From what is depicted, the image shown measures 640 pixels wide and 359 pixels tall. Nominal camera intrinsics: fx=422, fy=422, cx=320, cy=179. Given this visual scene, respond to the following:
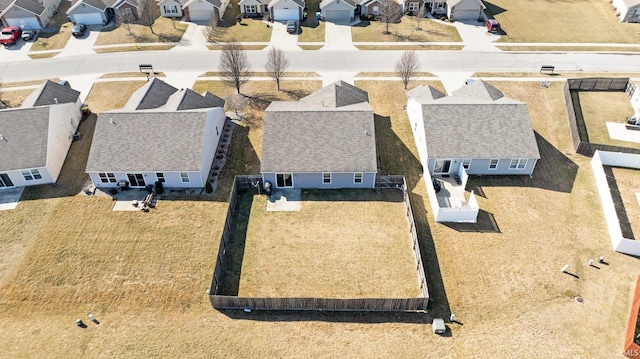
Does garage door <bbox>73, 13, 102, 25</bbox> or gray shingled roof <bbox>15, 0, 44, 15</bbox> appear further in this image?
garage door <bbox>73, 13, 102, 25</bbox>

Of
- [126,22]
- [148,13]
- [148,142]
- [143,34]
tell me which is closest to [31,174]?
[148,142]

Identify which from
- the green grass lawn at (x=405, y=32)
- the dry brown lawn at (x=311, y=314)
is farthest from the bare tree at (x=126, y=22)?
the dry brown lawn at (x=311, y=314)

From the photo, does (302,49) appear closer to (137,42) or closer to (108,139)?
(137,42)

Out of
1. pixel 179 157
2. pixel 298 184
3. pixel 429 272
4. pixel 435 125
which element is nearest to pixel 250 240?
pixel 298 184

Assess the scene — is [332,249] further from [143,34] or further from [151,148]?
[143,34]

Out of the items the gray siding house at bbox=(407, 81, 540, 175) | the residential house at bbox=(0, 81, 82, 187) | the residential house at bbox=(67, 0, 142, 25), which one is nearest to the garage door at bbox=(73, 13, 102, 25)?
the residential house at bbox=(67, 0, 142, 25)

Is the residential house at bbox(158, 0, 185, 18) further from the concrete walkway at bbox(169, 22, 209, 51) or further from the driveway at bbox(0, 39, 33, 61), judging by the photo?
the driveway at bbox(0, 39, 33, 61)

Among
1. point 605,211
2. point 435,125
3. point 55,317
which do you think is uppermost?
point 435,125
